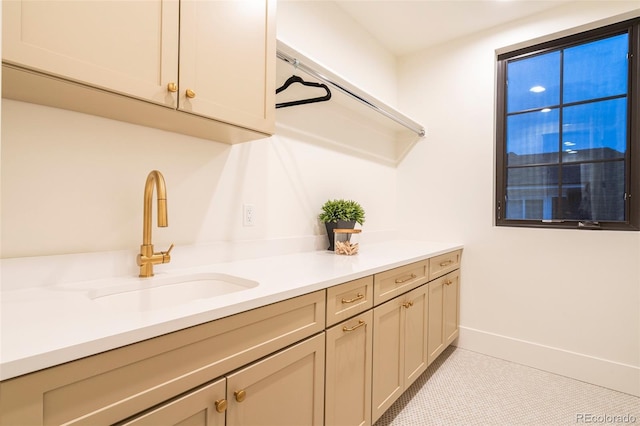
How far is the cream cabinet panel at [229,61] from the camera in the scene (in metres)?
1.08

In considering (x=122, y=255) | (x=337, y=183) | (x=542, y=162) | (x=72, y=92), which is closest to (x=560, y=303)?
(x=542, y=162)

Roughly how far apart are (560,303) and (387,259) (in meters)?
1.47

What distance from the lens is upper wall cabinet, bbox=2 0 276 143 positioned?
810mm

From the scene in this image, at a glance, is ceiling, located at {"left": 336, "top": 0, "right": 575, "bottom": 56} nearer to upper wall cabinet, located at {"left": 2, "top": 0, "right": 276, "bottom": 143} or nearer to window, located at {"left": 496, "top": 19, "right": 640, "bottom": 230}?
window, located at {"left": 496, "top": 19, "right": 640, "bottom": 230}

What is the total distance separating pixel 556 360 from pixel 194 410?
2.48 metres

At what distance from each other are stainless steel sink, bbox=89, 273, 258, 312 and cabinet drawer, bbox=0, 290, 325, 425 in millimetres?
232

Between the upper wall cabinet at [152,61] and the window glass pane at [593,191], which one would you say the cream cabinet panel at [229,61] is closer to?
the upper wall cabinet at [152,61]

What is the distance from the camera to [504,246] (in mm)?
2449

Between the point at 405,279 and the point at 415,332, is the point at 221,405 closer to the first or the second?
the point at 405,279

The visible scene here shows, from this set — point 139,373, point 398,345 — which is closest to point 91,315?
point 139,373

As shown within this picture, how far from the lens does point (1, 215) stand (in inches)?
38.3

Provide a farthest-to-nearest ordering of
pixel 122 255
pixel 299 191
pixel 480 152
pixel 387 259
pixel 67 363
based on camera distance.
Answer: pixel 480 152 → pixel 299 191 → pixel 387 259 → pixel 122 255 → pixel 67 363

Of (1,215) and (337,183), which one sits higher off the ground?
(337,183)

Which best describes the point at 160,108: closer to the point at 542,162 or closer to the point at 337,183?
the point at 337,183
